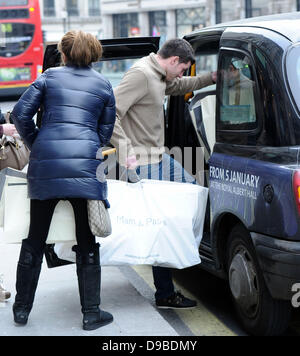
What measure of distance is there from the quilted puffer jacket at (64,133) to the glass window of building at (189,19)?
54.1 metres

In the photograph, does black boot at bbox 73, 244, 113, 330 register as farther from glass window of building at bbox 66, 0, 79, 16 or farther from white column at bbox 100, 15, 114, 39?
glass window of building at bbox 66, 0, 79, 16

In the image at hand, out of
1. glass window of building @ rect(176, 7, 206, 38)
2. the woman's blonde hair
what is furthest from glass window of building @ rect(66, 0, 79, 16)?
the woman's blonde hair

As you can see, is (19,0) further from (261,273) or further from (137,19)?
(137,19)

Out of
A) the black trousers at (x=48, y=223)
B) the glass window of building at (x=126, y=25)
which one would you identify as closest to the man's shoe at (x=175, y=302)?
the black trousers at (x=48, y=223)

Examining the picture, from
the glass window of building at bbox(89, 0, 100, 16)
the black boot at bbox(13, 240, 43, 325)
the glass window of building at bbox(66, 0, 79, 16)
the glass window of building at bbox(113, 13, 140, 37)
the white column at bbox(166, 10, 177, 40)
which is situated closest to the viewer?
the black boot at bbox(13, 240, 43, 325)

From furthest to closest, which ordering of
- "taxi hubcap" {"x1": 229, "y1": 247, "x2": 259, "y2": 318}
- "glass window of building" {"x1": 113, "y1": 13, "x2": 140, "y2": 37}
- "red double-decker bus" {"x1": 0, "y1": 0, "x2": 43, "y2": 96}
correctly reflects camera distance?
"glass window of building" {"x1": 113, "y1": 13, "x2": 140, "y2": 37} → "red double-decker bus" {"x1": 0, "y1": 0, "x2": 43, "y2": 96} → "taxi hubcap" {"x1": 229, "y1": 247, "x2": 259, "y2": 318}

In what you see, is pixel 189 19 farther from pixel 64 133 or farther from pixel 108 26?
pixel 64 133

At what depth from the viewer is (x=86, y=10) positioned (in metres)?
78.8

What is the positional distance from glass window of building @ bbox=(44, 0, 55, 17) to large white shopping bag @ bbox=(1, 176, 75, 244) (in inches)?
3037

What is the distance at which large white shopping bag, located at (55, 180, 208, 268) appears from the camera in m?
4.63

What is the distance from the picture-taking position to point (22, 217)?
14.6ft

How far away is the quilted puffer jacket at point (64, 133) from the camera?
422 cm

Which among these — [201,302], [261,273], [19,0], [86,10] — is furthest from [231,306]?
[86,10]

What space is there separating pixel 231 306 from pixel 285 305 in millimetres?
1141
